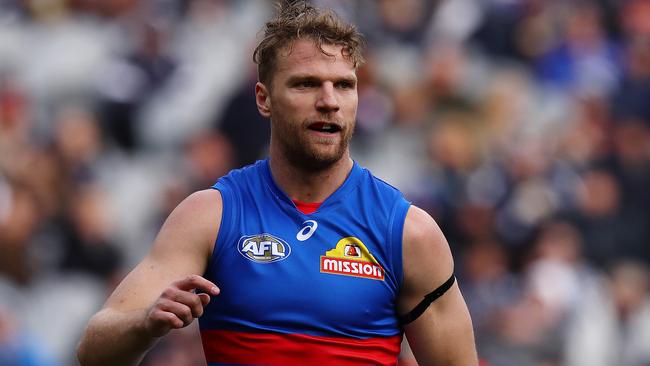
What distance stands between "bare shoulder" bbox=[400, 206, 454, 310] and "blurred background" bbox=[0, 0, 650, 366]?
5458 mm

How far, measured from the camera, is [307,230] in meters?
5.34

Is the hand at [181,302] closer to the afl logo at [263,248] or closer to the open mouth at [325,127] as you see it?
the afl logo at [263,248]

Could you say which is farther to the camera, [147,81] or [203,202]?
[147,81]

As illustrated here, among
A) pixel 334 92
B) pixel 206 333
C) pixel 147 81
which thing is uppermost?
pixel 147 81

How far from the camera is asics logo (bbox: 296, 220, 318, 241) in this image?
531cm

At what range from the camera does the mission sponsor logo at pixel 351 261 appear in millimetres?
5246

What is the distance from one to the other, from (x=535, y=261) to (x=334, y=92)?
6.80 m

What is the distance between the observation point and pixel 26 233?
11.5 m

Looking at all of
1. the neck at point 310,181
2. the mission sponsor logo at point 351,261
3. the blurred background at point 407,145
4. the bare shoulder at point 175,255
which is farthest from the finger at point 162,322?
the blurred background at point 407,145

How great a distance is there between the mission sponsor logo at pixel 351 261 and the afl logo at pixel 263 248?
0.16m

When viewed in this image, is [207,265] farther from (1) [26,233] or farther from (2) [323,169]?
(1) [26,233]

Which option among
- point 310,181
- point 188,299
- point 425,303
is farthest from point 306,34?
point 188,299

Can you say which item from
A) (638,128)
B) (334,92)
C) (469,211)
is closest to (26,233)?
(469,211)

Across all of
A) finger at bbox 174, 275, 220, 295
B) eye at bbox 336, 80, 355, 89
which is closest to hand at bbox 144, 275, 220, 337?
finger at bbox 174, 275, 220, 295
